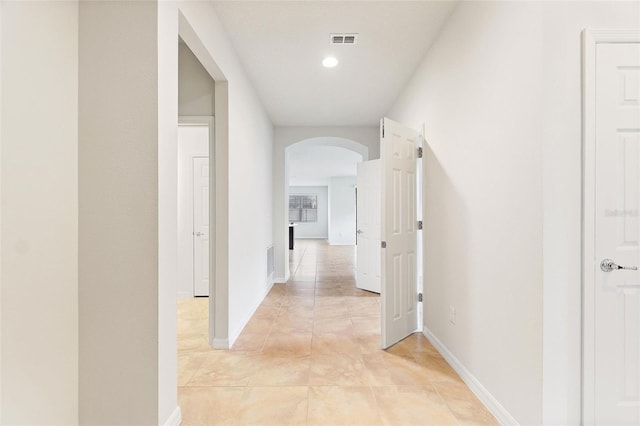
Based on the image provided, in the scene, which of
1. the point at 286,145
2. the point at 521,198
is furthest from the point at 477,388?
the point at 286,145

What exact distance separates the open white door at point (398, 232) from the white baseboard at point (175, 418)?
5.67 feet

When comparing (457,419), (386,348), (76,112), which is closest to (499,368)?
(457,419)

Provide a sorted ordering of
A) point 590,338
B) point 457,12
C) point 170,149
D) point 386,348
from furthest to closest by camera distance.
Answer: point 386,348, point 457,12, point 170,149, point 590,338

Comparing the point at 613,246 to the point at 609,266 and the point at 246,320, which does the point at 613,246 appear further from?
the point at 246,320

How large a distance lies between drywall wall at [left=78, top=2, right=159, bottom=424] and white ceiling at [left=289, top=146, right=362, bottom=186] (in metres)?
4.77

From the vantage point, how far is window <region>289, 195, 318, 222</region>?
16.0m

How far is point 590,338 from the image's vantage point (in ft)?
5.18

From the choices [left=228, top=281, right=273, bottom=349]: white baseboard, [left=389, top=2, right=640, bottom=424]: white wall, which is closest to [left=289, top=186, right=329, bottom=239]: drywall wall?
[left=228, top=281, right=273, bottom=349]: white baseboard

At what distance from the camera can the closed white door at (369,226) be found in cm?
512

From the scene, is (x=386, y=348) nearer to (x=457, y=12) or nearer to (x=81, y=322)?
(x=81, y=322)

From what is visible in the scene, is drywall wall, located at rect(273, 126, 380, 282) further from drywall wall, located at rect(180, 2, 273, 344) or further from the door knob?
the door knob

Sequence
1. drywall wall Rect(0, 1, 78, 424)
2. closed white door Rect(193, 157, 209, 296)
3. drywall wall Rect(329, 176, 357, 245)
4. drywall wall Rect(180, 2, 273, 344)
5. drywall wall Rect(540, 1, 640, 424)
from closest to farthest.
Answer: drywall wall Rect(0, 1, 78, 424), drywall wall Rect(540, 1, 640, 424), drywall wall Rect(180, 2, 273, 344), closed white door Rect(193, 157, 209, 296), drywall wall Rect(329, 176, 357, 245)

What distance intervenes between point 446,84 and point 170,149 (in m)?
2.24

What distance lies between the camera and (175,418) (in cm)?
184
